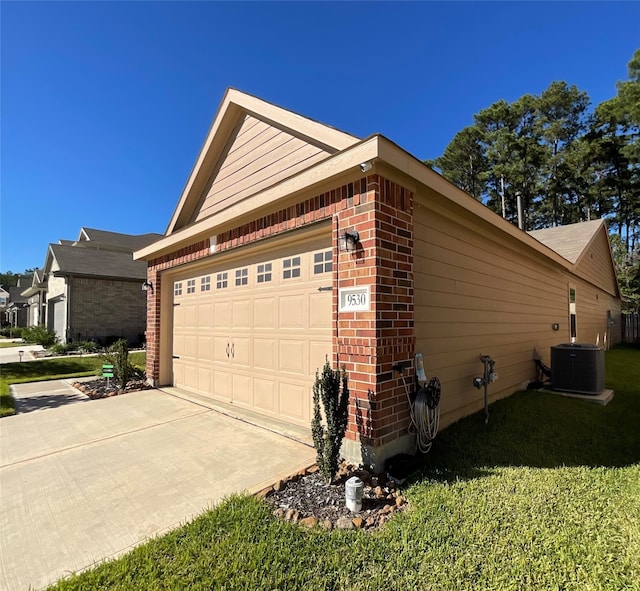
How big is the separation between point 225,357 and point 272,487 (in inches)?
119

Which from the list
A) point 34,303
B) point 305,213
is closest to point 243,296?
point 305,213

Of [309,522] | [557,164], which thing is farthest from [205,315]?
[557,164]

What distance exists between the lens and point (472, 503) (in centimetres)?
256

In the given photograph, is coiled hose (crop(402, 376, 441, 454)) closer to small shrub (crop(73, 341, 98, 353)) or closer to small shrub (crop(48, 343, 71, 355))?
small shrub (crop(73, 341, 98, 353))

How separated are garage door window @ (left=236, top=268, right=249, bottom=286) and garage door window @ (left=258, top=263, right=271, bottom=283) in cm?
34

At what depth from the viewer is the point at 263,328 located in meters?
4.71

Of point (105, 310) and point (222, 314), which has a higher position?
point (105, 310)

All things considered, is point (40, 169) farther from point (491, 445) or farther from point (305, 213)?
point (491, 445)

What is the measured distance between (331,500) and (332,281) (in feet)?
6.57

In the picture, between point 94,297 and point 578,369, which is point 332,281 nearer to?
point 578,369

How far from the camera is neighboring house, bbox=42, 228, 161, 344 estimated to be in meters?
15.0

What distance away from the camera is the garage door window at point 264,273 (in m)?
4.69

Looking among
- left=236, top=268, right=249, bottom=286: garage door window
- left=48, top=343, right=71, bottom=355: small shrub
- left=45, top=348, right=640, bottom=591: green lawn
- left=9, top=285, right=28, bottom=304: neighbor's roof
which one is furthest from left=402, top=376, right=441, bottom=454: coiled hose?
left=9, top=285, right=28, bottom=304: neighbor's roof

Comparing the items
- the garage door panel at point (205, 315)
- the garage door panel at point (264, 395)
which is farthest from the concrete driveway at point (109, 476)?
the garage door panel at point (205, 315)
